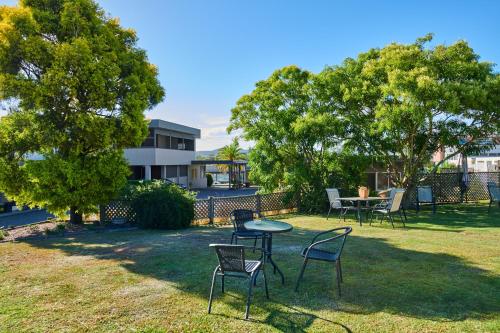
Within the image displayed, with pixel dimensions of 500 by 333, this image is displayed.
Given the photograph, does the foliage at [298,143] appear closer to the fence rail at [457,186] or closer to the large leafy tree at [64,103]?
the fence rail at [457,186]

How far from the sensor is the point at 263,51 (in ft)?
46.0

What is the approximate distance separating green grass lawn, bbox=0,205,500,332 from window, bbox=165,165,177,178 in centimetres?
2041

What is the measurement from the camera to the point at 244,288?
4.68 m

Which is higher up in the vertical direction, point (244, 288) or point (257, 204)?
point (257, 204)

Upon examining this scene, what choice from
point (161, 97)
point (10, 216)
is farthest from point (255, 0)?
point (10, 216)

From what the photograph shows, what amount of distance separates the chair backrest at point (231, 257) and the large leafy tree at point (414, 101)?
317 inches

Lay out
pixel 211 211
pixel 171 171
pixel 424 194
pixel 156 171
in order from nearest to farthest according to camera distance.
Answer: pixel 211 211 → pixel 424 194 → pixel 156 171 → pixel 171 171

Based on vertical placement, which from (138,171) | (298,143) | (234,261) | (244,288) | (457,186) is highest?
(298,143)

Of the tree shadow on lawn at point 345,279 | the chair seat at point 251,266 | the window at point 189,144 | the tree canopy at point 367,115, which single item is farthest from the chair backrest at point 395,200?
the window at point 189,144

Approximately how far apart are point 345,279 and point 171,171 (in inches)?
995

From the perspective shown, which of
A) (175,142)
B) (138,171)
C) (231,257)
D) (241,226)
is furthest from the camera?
(175,142)

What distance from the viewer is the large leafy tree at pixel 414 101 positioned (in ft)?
33.2

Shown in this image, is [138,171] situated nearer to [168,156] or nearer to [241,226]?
[168,156]

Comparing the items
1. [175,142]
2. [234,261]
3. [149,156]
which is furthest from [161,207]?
[175,142]
